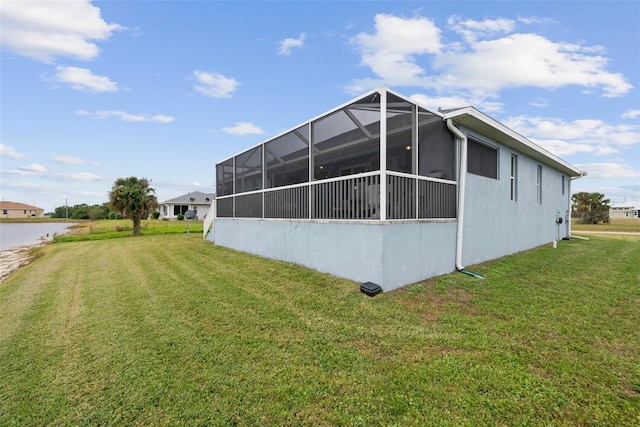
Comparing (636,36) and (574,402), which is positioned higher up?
(636,36)

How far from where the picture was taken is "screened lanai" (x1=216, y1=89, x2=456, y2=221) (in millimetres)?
4715

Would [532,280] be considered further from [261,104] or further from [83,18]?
[83,18]

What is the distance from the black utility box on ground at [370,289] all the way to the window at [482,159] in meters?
4.02

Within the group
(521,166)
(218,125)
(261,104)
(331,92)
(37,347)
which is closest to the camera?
(37,347)

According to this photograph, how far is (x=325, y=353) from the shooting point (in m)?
2.87

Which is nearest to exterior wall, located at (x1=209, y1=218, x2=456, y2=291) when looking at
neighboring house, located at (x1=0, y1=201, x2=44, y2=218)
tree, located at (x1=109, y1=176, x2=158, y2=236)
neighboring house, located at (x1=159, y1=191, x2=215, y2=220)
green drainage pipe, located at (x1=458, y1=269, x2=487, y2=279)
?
green drainage pipe, located at (x1=458, y1=269, x2=487, y2=279)

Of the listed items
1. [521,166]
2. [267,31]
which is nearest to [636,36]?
[521,166]

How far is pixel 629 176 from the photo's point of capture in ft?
90.7

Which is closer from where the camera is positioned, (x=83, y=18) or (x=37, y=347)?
(x=37, y=347)


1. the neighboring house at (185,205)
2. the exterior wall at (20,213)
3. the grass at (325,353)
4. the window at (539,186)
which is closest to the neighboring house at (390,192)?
the grass at (325,353)

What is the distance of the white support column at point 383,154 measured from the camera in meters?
4.45

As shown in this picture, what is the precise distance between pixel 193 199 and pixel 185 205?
1.31 m

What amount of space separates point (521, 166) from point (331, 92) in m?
6.84

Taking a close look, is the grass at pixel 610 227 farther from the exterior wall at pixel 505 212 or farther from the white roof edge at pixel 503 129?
the white roof edge at pixel 503 129
